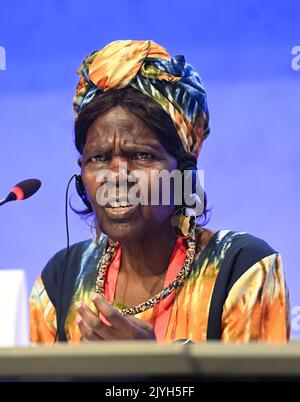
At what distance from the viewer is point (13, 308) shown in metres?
2.40

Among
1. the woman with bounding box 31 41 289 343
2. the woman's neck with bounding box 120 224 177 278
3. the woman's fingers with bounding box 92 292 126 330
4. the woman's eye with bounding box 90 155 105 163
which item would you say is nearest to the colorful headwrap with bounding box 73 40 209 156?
the woman with bounding box 31 41 289 343

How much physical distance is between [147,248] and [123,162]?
11.6 inches

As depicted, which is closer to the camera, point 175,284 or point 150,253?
point 175,284

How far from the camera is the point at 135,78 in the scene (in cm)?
251

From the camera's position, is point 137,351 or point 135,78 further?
point 135,78

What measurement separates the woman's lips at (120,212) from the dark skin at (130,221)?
11mm

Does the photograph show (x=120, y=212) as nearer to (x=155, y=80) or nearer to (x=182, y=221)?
(x=182, y=221)

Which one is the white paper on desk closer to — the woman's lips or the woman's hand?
the woman's hand

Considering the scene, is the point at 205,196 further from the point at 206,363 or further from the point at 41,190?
the point at 206,363

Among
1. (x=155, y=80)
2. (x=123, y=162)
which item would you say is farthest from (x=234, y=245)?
(x=155, y=80)

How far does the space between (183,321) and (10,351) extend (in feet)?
6.09

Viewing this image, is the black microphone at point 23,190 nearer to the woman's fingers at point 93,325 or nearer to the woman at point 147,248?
the woman at point 147,248
